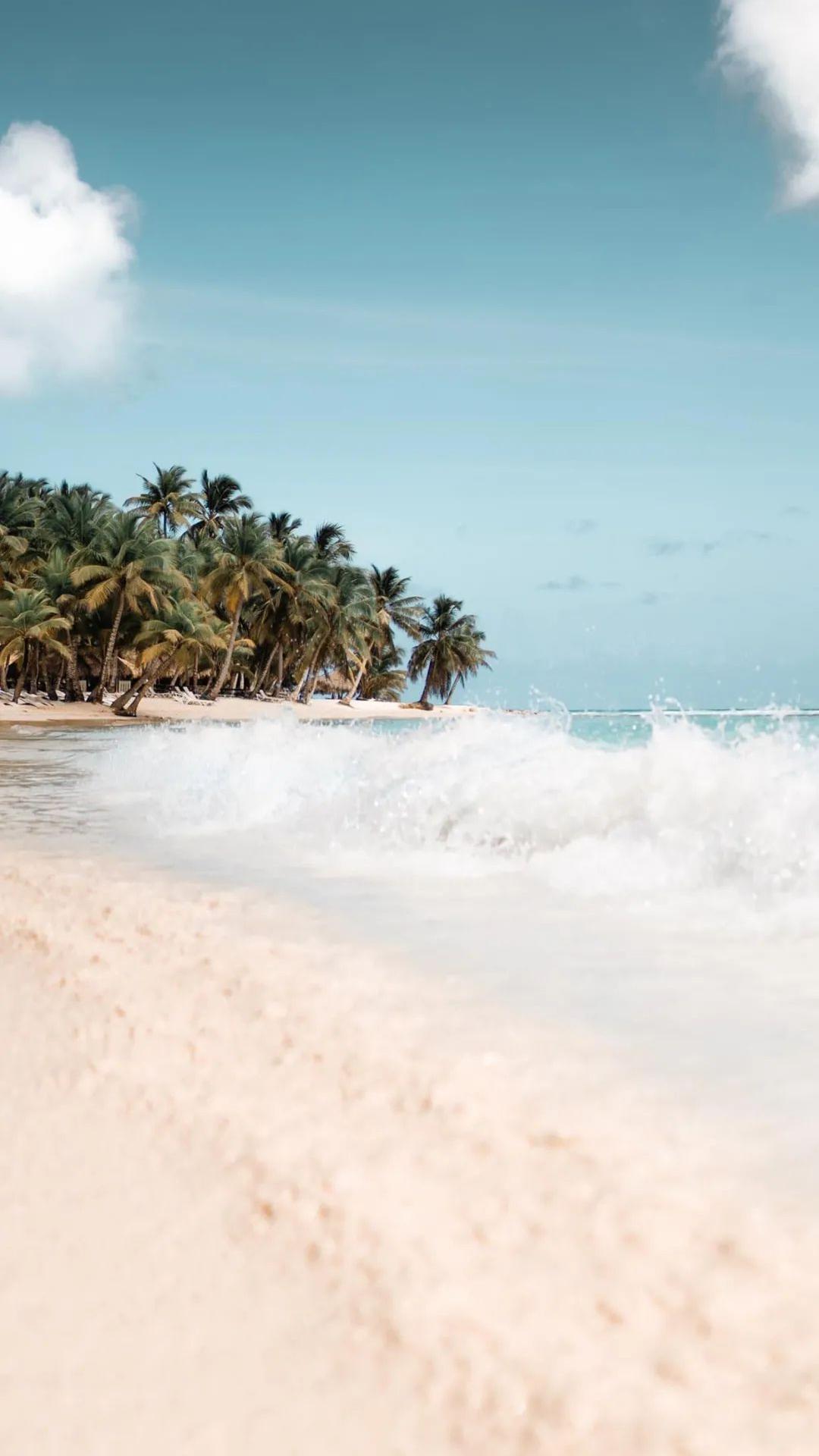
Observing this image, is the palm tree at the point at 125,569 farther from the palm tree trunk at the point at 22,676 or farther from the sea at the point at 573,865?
the sea at the point at 573,865

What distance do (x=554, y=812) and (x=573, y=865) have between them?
0.90 m

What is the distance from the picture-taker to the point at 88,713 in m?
36.9

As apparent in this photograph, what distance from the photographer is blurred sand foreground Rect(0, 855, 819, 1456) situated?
132 cm

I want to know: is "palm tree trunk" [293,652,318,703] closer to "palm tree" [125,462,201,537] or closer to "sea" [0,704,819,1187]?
"palm tree" [125,462,201,537]

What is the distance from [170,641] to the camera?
37250mm

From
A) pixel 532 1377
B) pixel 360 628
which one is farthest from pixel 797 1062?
pixel 360 628

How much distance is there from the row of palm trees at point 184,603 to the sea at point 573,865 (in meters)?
28.7

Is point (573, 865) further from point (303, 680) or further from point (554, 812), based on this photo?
point (303, 680)

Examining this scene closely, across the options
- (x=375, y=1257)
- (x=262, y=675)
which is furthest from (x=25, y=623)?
(x=375, y=1257)

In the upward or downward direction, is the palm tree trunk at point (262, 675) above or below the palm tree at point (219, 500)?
below

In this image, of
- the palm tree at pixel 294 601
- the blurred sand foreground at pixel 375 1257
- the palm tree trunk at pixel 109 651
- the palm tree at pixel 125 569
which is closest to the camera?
the blurred sand foreground at pixel 375 1257

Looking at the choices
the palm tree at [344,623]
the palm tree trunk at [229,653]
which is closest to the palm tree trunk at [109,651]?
the palm tree trunk at [229,653]

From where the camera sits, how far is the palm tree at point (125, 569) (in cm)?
3622

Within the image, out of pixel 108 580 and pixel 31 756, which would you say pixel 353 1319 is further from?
pixel 108 580
